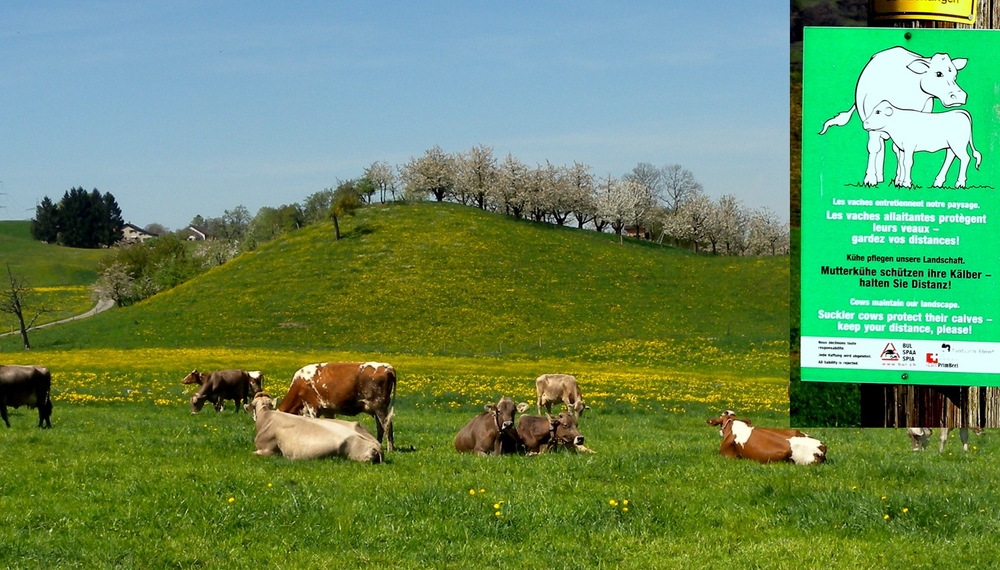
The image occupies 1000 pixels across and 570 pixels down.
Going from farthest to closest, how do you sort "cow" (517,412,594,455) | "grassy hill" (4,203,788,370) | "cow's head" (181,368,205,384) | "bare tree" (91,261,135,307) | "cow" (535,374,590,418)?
"bare tree" (91,261,135,307), "grassy hill" (4,203,788,370), "cow's head" (181,368,205,384), "cow" (535,374,590,418), "cow" (517,412,594,455)

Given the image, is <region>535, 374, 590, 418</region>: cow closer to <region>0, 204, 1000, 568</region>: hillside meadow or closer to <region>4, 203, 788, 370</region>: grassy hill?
<region>0, 204, 1000, 568</region>: hillside meadow

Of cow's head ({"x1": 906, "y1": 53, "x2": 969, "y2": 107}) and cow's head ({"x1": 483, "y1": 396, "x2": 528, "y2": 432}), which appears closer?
cow's head ({"x1": 906, "y1": 53, "x2": 969, "y2": 107})

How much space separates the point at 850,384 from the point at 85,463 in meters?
12.7

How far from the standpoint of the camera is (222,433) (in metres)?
19.5

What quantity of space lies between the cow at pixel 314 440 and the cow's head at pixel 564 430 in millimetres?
3901

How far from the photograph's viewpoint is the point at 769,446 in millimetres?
16641

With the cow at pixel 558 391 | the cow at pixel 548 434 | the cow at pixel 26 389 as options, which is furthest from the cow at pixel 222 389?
the cow at pixel 548 434

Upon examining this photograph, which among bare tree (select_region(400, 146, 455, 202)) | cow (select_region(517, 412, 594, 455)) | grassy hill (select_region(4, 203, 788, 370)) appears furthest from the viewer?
bare tree (select_region(400, 146, 455, 202))

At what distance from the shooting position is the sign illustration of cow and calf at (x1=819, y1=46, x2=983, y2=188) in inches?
197

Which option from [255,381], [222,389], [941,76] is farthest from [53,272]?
[941,76]

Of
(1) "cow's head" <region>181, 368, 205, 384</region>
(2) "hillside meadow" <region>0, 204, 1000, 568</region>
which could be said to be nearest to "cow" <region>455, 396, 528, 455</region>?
(2) "hillside meadow" <region>0, 204, 1000, 568</region>

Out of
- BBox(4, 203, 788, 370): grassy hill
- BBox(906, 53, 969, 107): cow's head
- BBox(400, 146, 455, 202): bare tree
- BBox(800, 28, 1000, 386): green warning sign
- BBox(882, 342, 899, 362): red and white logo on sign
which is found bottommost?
BBox(4, 203, 788, 370): grassy hill

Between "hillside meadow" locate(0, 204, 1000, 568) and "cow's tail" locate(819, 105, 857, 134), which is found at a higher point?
"cow's tail" locate(819, 105, 857, 134)

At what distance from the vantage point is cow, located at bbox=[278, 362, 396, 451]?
19703 millimetres
